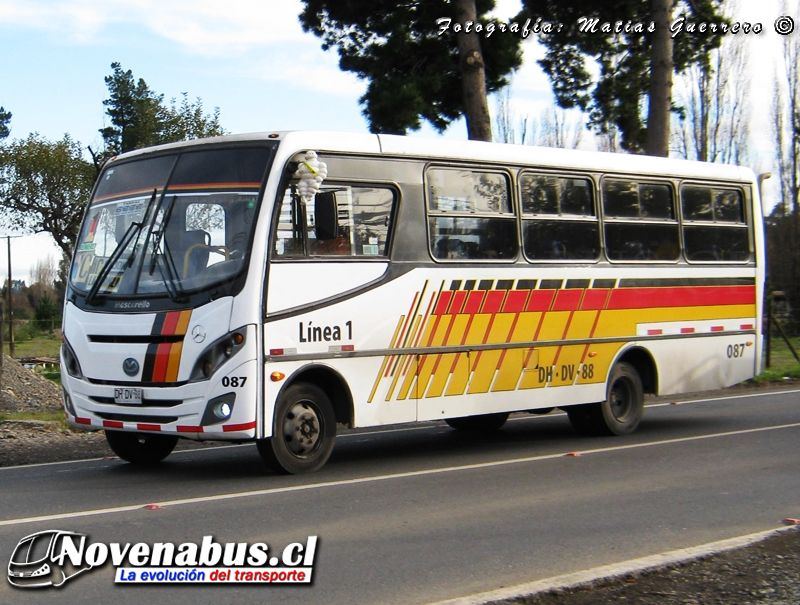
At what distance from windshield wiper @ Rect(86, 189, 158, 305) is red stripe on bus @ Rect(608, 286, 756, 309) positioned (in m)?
5.77

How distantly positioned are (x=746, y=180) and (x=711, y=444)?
179 inches

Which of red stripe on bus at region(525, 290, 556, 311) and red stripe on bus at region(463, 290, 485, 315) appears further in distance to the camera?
red stripe on bus at region(525, 290, 556, 311)

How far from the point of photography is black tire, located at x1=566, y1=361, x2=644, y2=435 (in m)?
13.1

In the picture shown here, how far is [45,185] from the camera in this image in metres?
56.2

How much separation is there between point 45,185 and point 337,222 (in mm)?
49973

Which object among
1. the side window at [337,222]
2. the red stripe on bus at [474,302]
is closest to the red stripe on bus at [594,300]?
the red stripe on bus at [474,302]

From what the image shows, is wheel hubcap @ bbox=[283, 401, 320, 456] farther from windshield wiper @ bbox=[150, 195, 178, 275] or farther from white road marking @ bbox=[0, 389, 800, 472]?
white road marking @ bbox=[0, 389, 800, 472]

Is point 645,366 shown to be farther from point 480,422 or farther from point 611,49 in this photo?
point 611,49

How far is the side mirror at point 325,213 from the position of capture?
9711 mm

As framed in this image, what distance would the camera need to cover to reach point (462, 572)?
636 centimetres

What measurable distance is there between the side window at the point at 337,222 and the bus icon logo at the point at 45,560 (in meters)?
3.35

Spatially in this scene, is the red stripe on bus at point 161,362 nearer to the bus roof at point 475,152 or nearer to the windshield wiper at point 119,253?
the windshield wiper at point 119,253

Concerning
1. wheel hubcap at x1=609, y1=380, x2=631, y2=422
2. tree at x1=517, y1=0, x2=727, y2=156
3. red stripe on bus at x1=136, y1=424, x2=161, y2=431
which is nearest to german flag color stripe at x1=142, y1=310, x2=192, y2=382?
red stripe on bus at x1=136, y1=424, x2=161, y2=431

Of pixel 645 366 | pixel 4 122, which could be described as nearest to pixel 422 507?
pixel 645 366
